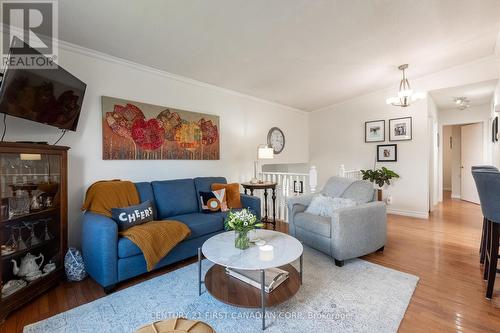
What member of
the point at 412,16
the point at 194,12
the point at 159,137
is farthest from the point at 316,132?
the point at 194,12

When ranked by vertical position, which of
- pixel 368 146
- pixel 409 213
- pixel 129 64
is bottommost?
pixel 409 213

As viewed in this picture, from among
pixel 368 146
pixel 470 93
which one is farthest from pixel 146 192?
pixel 470 93

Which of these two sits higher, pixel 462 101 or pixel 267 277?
pixel 462 101

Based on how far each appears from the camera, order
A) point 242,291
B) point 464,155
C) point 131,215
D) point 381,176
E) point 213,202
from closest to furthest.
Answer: point 242,291
point 131,215
point 213,202
point 381,176
point 464,155

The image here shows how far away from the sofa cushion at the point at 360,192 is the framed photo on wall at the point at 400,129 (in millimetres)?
2508

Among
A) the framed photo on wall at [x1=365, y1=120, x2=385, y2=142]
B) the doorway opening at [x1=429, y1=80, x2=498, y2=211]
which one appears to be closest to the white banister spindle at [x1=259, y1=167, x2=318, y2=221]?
the framed photo on wall at [x1=365, y1=120, x2=385, y2=142]

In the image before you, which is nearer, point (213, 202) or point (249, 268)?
point (249, 268)

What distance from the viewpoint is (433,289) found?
2.03 meters

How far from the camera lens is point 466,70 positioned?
3.86 meters

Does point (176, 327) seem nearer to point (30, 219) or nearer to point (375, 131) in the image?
point (30, 219)

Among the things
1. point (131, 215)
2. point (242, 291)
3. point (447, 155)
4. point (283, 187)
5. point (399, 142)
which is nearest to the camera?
point (242, 291)

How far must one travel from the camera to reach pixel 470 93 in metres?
4.43

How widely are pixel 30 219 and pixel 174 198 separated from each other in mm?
1352

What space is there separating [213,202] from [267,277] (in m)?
A: 1.48
